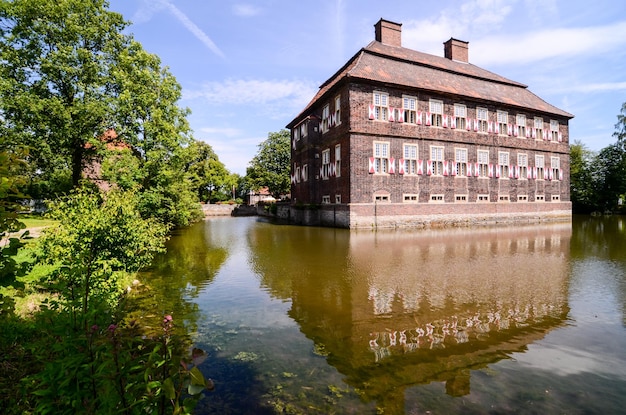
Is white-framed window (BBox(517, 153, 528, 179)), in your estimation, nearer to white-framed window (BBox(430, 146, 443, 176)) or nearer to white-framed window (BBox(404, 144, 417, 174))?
white-framed window (BBox(430, 146, 443, 176))

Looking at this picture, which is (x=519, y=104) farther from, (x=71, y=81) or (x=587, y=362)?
(x=71, y=81)

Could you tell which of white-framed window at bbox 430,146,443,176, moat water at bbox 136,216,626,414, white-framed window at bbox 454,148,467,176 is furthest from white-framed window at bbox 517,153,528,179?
moat water at bbox 136,216,626,414

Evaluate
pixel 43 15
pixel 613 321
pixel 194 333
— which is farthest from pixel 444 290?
pixel 43 15

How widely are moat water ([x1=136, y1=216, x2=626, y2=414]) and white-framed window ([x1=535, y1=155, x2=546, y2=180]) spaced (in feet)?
73.2

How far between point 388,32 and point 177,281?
94.3ft

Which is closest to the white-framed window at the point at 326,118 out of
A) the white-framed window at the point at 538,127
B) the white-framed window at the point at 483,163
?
the white-framed window at the point at 483,163

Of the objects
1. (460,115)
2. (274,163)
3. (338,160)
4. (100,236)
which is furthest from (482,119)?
(274,163)

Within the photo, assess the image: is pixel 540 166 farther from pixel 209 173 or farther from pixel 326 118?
pixel 209 173

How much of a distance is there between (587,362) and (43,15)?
29184 millimetres

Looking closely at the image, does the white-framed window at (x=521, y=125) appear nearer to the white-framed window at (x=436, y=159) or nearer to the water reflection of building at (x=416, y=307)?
the white-framed window at (x=436, y=159)

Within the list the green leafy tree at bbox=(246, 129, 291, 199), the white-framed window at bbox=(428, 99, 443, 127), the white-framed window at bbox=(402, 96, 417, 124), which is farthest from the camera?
the green leafy tree at bbox=(246, 129, 291, 199)

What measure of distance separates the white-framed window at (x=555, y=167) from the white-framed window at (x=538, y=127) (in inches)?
109

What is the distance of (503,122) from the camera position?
95.9 ft

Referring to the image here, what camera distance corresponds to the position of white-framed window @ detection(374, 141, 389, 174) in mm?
24000
